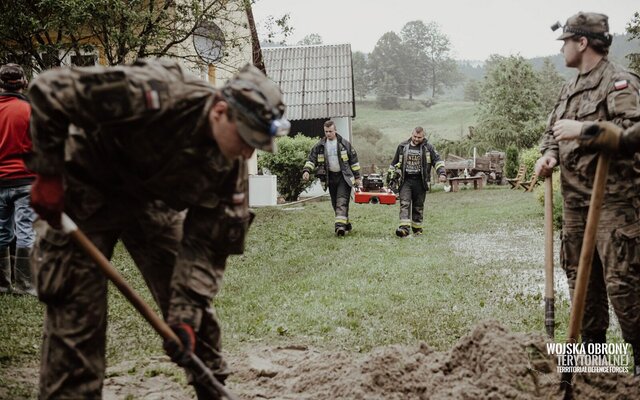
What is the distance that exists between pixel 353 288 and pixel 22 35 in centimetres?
675

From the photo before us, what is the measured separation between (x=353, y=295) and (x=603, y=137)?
14.4ft

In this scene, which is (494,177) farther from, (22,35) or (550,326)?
(550,326)

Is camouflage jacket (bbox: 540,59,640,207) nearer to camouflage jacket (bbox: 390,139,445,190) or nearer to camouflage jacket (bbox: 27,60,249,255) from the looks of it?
camouflage jacket (bbox: 27,60,249,255)

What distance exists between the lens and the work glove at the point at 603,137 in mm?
3418

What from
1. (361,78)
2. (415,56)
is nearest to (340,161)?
(361,78)

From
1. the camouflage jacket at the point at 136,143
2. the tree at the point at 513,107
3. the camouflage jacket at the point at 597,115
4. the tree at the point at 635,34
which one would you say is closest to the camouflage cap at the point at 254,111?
the camouflage jacket at the point at 136,143

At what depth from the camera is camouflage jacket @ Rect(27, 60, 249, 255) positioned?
283 cm

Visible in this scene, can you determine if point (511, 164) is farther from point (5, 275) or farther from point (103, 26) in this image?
point (5, 275)

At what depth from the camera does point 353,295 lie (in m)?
7.41

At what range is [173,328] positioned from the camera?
3150 millimetres

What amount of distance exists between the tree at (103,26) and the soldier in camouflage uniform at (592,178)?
25.1 ft

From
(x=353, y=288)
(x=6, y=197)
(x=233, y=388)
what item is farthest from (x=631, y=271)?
(x=6, y=197)

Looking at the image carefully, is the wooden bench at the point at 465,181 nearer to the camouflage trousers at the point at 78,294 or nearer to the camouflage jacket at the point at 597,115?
the camouflage jacket at the point at 597,115

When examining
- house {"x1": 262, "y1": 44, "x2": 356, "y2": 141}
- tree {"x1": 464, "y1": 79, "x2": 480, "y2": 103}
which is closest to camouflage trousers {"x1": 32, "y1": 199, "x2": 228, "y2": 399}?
Answer: house {"x1": 262, "y1": 44, "x2": 356, "y2": 141}
